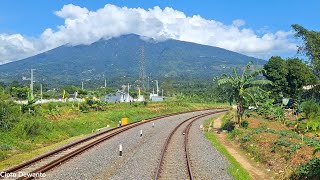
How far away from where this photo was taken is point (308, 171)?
13734 millimetres

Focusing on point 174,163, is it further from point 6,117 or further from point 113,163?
point 6,117

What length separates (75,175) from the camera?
1498 cm

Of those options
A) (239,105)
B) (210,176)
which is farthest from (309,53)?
(210,176)

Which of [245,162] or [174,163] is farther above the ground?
[174,163]

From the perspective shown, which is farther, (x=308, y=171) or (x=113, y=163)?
(x=113, y=163)

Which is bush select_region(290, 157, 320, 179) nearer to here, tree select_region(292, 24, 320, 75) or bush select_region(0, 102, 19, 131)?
bush select_region(0, 102, 19, 131)

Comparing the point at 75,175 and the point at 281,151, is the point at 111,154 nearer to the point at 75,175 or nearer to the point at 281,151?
the point at 75,175

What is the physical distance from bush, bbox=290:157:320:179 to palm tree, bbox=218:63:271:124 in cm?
1800

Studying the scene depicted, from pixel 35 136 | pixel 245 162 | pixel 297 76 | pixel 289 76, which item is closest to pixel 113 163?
pixel 245 162

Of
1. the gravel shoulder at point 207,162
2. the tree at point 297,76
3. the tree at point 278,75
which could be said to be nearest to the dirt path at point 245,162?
the gravel shoulder at point 207,162

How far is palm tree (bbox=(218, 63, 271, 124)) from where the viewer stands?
32500 mm

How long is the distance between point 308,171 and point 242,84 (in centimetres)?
1939

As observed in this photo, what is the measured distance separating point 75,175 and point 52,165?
6.31 ft

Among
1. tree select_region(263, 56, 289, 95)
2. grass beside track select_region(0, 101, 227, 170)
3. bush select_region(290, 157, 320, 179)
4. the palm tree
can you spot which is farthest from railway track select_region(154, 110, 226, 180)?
tree select_region(263, 56, 289, 95)
